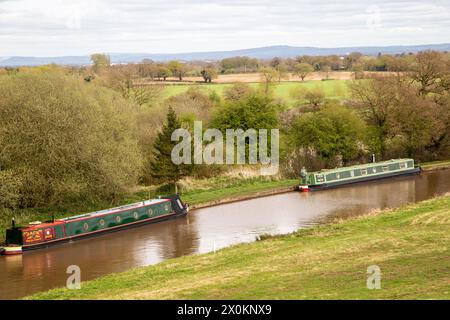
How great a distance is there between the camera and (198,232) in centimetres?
2962

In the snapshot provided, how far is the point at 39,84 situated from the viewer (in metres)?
32.3

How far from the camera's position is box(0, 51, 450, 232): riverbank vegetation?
100 feet

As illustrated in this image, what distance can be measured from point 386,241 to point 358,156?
25.4 metres

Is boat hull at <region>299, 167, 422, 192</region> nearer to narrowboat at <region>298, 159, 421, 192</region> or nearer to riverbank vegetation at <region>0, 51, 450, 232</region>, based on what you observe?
narrowboat at <region>298, 159, 421, 192</region>

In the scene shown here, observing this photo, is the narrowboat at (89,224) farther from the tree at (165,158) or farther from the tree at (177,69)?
the tree at (177,69)

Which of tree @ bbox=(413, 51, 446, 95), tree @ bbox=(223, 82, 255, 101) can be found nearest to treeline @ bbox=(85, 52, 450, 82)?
tree @ bbox=(223, 82, 255, 101)

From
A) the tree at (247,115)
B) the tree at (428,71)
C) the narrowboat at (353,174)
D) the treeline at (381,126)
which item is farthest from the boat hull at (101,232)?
the tree at (428,71)

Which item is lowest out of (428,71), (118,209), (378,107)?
(118,209)

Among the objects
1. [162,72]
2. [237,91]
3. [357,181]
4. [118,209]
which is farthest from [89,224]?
[162,72]

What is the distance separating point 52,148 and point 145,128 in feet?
40.6

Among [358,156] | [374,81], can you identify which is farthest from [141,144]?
[374,81]

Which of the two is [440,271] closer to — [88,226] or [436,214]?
[436,214]

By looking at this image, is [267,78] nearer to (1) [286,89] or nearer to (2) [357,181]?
(1) [286,89]

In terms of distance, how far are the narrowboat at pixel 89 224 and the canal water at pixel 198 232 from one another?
13.2 inches
